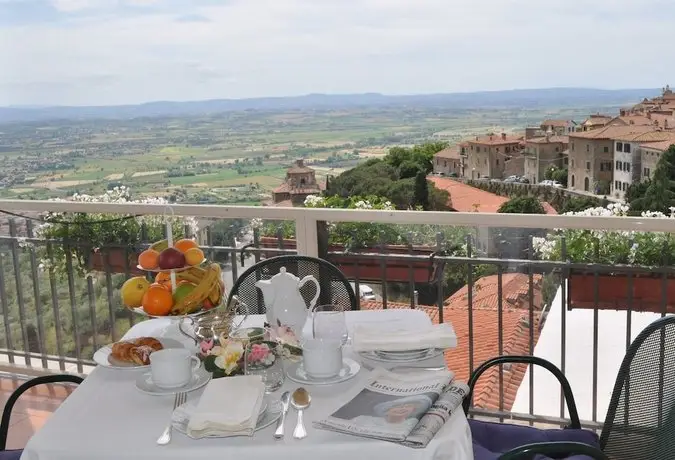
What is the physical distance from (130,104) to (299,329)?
2992mm

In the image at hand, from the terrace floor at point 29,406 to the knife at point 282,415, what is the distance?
1955 millimetres

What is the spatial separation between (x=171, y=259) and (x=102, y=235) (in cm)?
191

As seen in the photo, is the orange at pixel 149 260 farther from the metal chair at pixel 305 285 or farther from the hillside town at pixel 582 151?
the hillside town at pixel 582 151

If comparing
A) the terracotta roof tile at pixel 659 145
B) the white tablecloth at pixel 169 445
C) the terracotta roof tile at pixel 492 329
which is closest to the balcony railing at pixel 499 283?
the terracotta roof tile at pixel 492 329

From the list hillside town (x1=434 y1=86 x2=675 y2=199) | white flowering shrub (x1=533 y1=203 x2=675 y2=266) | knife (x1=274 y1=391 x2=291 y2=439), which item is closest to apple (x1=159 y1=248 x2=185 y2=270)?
knife (x1=274 y1=391 x2=291 y2=439)

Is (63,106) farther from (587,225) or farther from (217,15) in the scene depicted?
(587,225)

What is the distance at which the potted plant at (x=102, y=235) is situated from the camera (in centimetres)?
365

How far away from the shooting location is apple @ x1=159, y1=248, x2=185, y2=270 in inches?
76.6

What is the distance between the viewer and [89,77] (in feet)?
14.9

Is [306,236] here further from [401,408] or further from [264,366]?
[401,408]

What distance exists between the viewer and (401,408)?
5.21ft

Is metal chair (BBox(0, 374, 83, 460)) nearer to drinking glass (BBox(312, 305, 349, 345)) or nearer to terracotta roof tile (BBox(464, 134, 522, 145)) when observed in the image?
drinking glass (BBox(312, 305, 349, 345))

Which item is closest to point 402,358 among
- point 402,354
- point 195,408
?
point 402,354

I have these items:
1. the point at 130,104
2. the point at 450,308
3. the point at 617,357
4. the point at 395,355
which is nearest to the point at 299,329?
the point at 395,355
